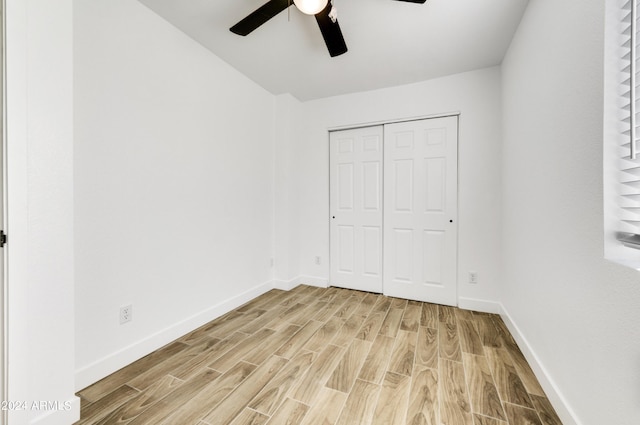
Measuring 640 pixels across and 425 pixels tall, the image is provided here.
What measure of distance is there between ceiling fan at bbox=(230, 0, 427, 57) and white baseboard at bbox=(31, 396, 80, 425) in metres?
2.32

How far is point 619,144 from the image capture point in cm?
98

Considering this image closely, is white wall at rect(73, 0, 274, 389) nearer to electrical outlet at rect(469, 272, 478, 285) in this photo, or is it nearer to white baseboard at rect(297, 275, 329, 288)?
white baseboard at rect(297, 275, 329, 288)

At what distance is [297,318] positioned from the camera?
245 cm

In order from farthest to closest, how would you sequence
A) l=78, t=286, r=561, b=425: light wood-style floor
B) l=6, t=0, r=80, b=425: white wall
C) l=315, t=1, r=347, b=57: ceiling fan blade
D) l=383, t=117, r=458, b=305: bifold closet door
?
l=383, t=117, r=458, b=305: bifold closet door → l=315, t=1, r=347, b=57: ceiling fan blade → l=78, t=286, r=561, b=425: light wood-style floor → l=6, t=0, r=80, b=425: white wall

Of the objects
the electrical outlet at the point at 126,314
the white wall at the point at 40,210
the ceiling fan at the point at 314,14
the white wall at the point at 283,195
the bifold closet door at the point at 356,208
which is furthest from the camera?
the white wall at the point at 283,195

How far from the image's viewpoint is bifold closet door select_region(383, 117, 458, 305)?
275 cm

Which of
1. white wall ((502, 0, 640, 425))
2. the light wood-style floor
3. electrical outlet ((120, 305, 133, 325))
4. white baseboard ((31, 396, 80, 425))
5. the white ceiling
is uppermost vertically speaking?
the white ceiling

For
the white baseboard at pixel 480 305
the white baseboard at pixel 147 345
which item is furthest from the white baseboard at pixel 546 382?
the white baseboard at pixel 147 345

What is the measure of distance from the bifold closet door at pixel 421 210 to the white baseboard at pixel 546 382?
844 millimetres

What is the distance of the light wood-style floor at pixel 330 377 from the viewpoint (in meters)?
1.31

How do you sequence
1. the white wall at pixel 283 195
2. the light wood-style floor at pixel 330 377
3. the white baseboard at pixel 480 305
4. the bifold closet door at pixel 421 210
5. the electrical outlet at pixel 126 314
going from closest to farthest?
the light wood-style floor at pixel 330 377, the electrical outlet at pixel 126 314, the white baseboard at pixel 480 305, the bifold closet door at pixel 421 210, the white wall at pixel 283 195

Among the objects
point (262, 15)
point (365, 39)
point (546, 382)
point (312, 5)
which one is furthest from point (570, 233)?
Result: point (262, 15)

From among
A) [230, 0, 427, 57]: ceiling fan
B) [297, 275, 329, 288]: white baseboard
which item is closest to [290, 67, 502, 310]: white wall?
[230, 0, 427, 57]: ceiling fan

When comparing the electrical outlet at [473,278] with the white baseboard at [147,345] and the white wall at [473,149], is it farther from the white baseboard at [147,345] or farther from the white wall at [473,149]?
the white baseboard at [147,345]
